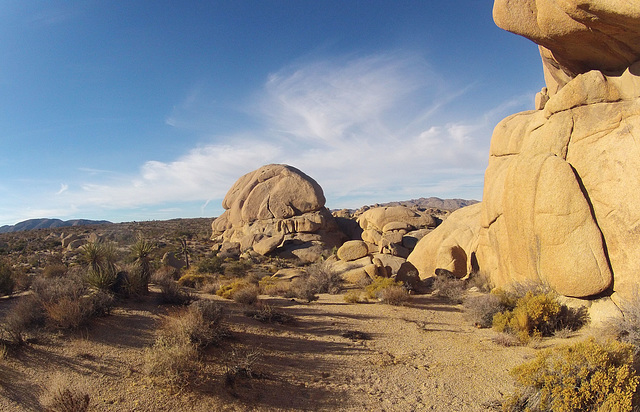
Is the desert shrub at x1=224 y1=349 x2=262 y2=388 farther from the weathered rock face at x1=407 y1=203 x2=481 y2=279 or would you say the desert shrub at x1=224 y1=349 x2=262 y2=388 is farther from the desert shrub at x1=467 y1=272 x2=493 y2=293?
the weathered rock face at x1=407 y1=203 x2=481 y2=279

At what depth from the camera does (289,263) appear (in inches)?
1115

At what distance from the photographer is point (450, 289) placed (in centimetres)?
1395

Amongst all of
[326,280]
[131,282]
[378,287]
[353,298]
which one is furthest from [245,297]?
[378,287]

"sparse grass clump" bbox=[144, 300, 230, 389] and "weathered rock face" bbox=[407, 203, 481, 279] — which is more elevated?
"weathered rock face" bbox=[407, 203, 481, 279]

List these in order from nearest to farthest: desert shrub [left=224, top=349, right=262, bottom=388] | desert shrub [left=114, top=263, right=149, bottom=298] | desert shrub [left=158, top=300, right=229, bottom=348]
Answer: desert shrub [left=224, top=349, right=262, bottom=388]
desert shrub [left=158, top=300, right=229, bottom=348]
desert shrub [left=114, top=263, right=149, bottom=298]

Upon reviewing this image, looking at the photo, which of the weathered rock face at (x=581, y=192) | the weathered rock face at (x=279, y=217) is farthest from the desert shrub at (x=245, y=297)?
the weathered rock face at (x=279, y=217)

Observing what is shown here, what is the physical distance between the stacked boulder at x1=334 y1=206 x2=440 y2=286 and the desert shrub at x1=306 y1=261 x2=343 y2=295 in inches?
23.4

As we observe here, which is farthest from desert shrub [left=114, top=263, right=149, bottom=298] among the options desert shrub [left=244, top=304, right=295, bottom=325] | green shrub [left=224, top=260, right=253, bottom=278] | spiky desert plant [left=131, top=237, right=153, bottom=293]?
green shrub [left=224, top=260, right=253, bottom=278]

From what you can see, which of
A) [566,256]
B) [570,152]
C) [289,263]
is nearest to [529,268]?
[566,256]

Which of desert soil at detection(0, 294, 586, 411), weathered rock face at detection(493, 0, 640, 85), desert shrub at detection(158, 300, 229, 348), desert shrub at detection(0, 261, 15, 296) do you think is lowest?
desert soil at detection(0, 294, 586, 411)

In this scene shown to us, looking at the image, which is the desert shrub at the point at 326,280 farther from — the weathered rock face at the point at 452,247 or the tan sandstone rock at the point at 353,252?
the weathered rock face at the point at 452,247

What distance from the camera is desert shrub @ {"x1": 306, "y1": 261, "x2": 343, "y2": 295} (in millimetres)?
15156

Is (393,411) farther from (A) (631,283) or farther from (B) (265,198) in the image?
(B) (265,198)

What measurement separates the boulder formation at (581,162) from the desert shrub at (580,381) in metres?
4.01
